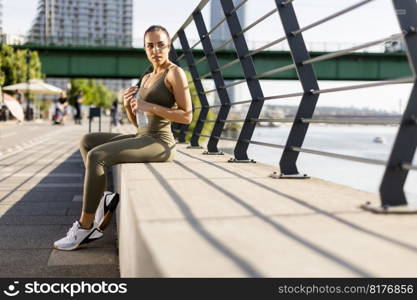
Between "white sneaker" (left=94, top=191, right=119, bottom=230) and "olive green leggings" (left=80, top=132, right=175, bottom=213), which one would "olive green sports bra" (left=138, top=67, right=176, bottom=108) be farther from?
"white sneaker" (left=94, top=191, right=119, bottom=230)

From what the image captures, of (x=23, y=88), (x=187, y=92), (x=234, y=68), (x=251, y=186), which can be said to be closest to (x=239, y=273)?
(x=251, y=186)

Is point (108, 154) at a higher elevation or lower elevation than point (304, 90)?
lower

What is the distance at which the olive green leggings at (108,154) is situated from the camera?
383 cm

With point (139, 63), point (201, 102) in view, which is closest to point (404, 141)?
point (201, 102)

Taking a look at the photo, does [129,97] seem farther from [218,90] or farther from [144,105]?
[218,90]

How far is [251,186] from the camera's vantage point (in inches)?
132

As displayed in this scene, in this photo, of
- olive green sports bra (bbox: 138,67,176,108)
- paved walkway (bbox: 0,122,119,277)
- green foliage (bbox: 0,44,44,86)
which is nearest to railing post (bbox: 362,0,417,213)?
paved walkway (bbox: 0,122,119,277)

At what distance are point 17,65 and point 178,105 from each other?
42374 mm

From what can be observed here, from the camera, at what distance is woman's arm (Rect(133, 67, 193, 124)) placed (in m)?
4.36

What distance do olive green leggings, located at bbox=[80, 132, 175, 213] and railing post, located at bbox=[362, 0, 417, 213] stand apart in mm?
1808

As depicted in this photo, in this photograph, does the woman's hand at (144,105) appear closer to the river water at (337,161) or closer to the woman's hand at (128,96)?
the woman's hand at (128,96)

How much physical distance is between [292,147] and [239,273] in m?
2.63

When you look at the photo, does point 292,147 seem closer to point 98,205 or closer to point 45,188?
point 98,205

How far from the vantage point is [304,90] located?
4.05m
